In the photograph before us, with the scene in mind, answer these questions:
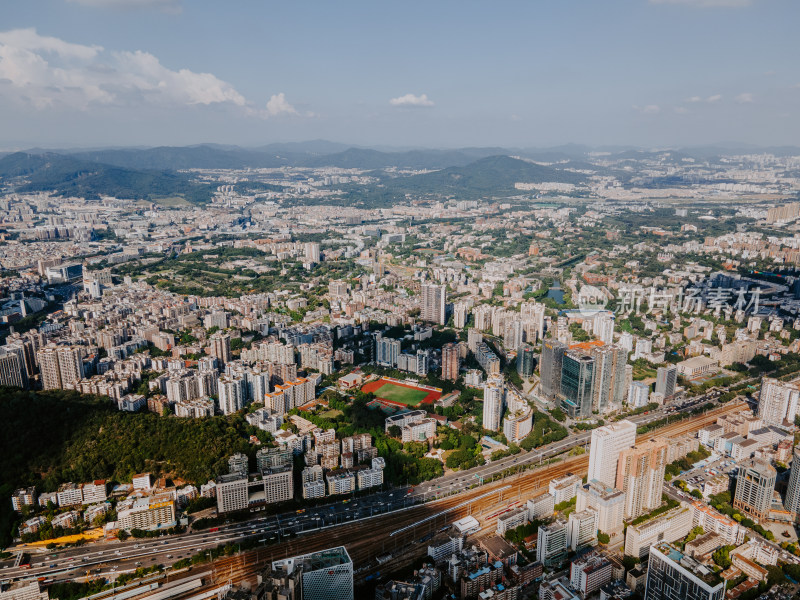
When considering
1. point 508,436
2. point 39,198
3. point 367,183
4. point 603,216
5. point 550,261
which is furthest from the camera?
point 367,183

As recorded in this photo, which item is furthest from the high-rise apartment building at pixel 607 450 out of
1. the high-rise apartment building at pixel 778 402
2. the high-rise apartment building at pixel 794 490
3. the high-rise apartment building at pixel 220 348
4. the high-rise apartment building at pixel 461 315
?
the high-rise apartment building at pixel 220 348

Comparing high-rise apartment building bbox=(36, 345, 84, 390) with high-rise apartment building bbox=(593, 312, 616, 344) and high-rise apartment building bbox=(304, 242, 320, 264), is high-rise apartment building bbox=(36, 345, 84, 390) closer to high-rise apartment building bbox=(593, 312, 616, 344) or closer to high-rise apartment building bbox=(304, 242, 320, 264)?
high-rise apartment building bbox=(593, 312, 616, 344)

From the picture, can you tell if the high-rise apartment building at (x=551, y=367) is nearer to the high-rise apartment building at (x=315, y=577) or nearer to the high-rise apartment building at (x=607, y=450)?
the high-rise apartment building at (x=607, y=450)

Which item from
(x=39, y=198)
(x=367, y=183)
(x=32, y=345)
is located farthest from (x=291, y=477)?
(x=367, y=183)

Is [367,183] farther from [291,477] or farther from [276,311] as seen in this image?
[291,477]

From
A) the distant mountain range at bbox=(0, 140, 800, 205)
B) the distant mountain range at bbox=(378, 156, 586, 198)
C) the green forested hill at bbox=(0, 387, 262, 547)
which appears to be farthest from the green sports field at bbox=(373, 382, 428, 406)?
the distant mountain range at bbox=(378, 156, 586, 198)

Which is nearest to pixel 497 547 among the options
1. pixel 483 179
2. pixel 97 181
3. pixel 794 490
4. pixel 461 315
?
pixel 794 490
